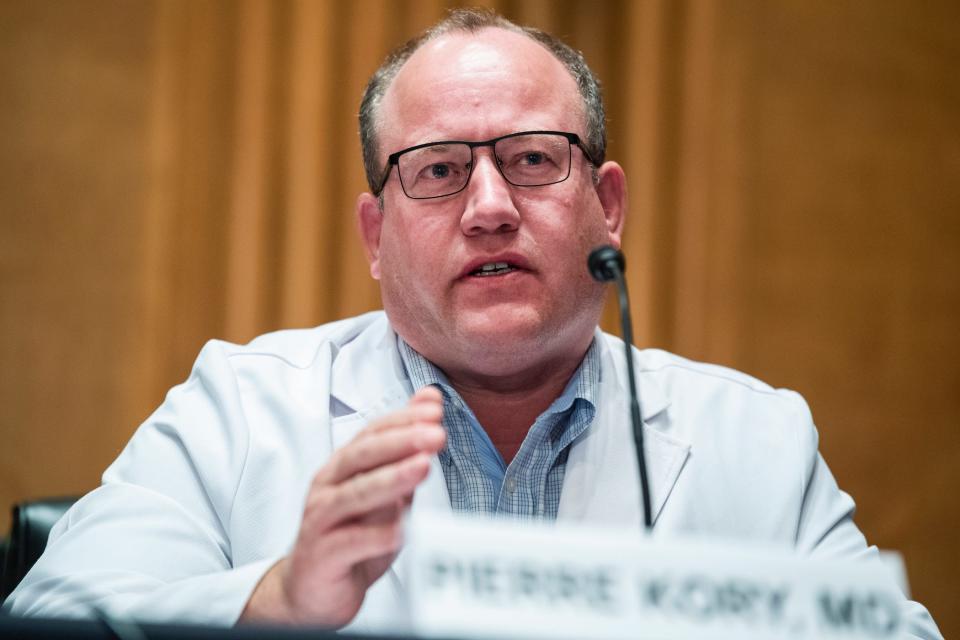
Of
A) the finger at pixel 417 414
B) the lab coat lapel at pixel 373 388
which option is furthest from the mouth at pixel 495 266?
the finger at pixel 417 414

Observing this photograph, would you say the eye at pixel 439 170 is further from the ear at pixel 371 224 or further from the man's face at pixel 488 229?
the ear at pixel 371 224

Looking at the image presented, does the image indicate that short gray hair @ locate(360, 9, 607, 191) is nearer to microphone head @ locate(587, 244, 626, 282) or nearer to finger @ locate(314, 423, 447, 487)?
microphone head @ locate(587, 244, 626, 282)

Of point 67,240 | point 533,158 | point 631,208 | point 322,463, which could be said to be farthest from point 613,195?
point 67,240

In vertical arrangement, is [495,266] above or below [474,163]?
below

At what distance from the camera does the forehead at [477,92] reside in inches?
63.4

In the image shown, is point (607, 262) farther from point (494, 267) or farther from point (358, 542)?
point (358, 542)

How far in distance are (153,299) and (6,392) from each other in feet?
1.50

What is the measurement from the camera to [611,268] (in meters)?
1.25

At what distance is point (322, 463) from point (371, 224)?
51 centimetres

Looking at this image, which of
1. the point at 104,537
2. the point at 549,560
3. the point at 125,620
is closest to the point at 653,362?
the point at 104,537

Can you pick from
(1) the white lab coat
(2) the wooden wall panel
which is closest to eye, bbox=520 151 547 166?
(1) the white lab coat

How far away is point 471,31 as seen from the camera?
1747 millimetres

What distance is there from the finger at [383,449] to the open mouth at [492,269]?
60 centimetres

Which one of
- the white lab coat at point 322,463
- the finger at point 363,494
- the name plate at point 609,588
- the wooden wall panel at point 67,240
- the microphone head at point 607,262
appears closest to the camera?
the name plate at point 609,588
